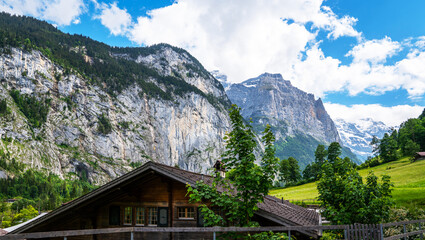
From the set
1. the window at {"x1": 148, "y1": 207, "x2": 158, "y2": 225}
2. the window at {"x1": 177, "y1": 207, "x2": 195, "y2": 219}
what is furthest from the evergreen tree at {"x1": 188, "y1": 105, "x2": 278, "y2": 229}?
the window at {"x1": 148, "y1": 207, "x2": 158, "y2": 225}

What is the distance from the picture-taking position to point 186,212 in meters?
14.1

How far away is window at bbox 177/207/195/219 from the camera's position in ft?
46.0

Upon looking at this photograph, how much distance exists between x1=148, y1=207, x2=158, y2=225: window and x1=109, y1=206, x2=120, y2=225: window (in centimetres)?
169

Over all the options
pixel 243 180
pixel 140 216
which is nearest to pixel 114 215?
pixel 140 216

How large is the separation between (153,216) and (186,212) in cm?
174

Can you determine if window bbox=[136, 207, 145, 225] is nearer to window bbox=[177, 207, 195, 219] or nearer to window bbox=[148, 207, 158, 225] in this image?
window bbox=[148, 207, 158, 225]

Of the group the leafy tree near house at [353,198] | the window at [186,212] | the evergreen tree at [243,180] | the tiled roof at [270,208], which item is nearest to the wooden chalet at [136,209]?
the window at [186,212]

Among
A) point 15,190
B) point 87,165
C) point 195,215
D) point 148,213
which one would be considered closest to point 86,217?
point 148,213

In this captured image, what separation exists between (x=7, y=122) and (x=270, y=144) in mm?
213318

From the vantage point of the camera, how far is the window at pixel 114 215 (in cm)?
1475

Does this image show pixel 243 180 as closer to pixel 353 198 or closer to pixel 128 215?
Result: pixel 353 198

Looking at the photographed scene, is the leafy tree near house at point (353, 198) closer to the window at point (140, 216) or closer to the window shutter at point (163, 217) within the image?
Answer: the window shutter at point (163, 217)

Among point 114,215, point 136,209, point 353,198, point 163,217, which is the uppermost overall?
point 353,198

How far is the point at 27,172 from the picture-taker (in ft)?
542
